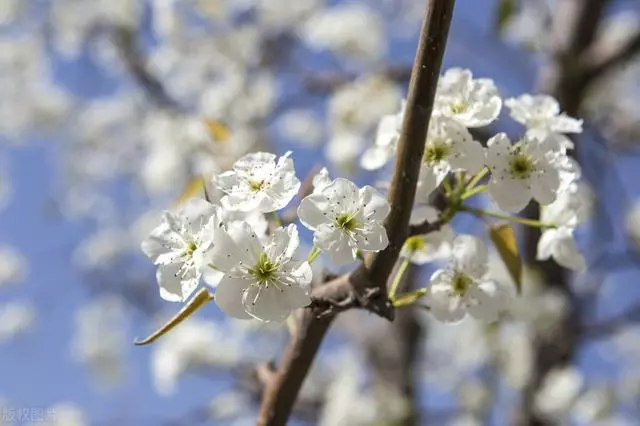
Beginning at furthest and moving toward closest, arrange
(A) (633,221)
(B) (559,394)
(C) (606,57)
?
(A) (633,221), (B) (559,394), (C) (606,57)

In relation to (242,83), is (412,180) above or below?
above

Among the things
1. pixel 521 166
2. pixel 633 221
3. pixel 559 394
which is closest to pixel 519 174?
pixel 521 166

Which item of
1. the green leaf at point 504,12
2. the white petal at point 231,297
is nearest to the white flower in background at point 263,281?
the white petal at point 231,297

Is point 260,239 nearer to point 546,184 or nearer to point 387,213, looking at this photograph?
point 387,213

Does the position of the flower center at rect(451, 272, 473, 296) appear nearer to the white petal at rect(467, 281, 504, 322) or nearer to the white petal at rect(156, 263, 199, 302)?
the white petal at rect(467, 281, 504, 322)

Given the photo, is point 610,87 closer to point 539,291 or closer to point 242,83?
point 539,291

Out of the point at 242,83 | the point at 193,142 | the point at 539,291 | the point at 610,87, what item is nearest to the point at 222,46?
the point at 242,83
